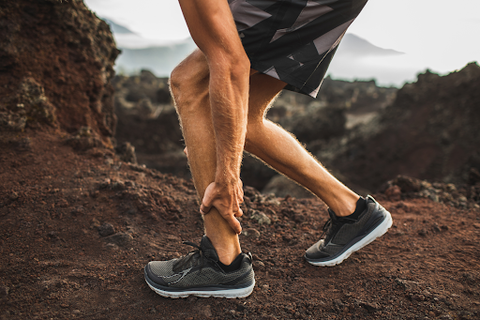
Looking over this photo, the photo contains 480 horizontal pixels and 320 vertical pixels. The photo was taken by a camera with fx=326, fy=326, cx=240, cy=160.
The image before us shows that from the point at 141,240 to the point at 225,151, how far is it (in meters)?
0.99

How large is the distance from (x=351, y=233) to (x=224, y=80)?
3.84ft

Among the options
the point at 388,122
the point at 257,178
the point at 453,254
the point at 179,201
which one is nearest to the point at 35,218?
the point at 179,201

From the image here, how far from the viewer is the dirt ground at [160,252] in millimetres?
1490

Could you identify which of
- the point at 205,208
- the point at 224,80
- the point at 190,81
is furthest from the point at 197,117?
the point at 205,208

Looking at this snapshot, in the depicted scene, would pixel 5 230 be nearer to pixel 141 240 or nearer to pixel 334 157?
pixel 141 240

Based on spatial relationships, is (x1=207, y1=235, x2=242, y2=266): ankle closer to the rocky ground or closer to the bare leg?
the rocky ground

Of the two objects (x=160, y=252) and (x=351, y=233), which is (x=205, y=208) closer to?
(x=160, y=252)

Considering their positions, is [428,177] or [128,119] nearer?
[428,177]

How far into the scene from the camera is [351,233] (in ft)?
6.07

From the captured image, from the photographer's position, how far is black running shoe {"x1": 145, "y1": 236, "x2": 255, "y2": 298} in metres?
1.54

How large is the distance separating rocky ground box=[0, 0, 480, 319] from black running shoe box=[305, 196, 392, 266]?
0.08 m

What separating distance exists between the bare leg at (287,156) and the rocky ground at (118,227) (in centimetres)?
40

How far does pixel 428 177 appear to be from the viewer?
848cm

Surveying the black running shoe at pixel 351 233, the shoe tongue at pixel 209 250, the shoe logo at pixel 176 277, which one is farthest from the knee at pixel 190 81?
the black running shoe at pixel 351 233
